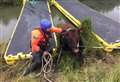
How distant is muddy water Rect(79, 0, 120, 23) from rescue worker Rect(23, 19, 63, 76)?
7.24m

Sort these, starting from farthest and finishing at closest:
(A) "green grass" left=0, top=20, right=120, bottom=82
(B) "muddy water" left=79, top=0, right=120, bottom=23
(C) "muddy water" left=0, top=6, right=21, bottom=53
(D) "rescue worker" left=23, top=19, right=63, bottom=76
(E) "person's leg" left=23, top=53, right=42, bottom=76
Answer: (B) "muddy water" left=79, top=0, right=120, bottom=23 → (C) "muddy water" left=0, top=6, right=21, bottom=53 → (E) "person's leg" left=23, top=53, right=42, bottom=76 → (D) "rescue worker" left=23, top=19, right=63, bottom=76 → (A) "green grass" left=0, top=20, right=120, bottom=82

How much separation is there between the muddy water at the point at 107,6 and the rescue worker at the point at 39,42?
7.24m

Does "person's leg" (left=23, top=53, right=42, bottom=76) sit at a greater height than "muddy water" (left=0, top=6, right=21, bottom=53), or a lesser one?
greater

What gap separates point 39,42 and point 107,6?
10.9 meters

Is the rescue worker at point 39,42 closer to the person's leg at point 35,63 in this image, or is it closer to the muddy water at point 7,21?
the person's leg at point 35,63

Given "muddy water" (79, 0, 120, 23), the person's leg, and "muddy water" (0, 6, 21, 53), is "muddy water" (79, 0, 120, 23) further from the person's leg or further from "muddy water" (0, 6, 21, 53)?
the person's leg

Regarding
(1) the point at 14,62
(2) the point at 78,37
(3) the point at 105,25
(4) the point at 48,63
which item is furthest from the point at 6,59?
(3) the point at 105,25

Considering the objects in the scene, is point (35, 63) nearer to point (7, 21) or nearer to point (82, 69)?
point (82, 69)

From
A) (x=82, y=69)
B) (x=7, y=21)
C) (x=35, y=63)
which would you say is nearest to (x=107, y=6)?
(x=7, y=21)

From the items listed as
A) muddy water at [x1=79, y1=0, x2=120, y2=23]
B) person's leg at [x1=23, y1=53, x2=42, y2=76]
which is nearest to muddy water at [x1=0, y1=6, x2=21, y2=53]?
person's leg at [x1=23, y1=53, x2=42, y2=76]

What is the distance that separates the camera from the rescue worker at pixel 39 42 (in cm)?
886

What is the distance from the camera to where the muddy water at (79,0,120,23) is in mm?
17078

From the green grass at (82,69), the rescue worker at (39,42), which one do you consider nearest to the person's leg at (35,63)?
the rescue worker at (39,42)

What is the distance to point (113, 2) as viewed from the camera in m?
20.8
